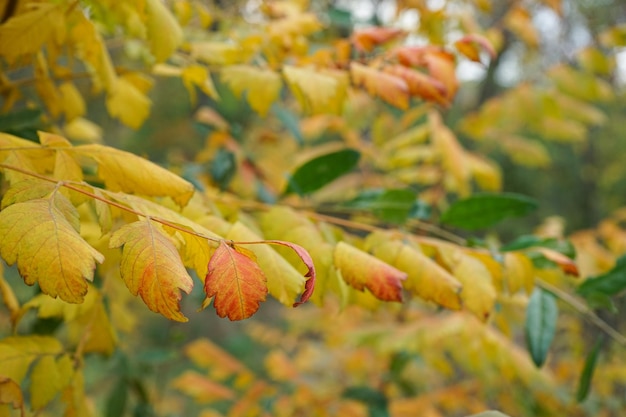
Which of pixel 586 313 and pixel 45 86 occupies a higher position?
pixel 45 86

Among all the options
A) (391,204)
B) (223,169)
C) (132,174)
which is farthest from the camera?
(223,169)

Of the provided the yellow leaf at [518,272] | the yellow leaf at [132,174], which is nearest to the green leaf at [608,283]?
the yellow leaf at [518,272]

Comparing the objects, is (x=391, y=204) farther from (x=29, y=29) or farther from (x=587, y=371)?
(x=29, y=29)

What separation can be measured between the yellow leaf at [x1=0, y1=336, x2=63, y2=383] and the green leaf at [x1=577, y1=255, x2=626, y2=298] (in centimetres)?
78

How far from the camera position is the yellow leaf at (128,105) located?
92 cm

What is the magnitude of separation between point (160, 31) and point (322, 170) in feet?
1.09

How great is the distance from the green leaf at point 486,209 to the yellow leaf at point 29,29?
2.09 feet

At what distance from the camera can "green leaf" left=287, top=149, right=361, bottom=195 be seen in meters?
0.87

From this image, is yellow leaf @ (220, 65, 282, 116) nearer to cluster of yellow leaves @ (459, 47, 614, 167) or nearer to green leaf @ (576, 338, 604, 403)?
green leaf @ (576, 338, 604, 403)

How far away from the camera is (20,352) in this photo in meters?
0.64

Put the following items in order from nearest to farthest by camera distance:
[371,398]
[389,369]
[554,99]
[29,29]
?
[29,29]
[371,398]
[389,369]
[554,99]

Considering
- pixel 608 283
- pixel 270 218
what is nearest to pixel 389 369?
pixel 608 283

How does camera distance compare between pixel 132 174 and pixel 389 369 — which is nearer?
pixel 132 174

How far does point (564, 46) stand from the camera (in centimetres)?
514
